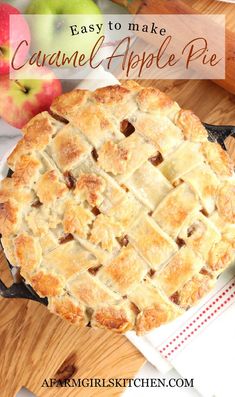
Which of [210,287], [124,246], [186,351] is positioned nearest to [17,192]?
[124,246]

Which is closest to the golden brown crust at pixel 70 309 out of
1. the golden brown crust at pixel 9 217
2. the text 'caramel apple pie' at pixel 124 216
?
the text 'caramel apple pie' at pixel 124 216

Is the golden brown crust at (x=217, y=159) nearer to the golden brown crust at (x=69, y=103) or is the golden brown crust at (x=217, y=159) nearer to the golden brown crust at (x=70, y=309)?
the golden brown crust at (x=69, y=103)

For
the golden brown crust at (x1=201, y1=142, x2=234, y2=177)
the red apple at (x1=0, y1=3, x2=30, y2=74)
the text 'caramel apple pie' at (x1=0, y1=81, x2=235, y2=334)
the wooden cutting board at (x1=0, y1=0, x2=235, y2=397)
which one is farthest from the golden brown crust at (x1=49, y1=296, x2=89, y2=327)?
the red apple at (x1=0, y1=3, x2=30, y2=74)

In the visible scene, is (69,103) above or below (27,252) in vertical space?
above

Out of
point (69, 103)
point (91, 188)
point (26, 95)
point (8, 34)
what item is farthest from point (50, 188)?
point (8, 34)

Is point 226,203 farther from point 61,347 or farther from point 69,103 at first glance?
point 61,347

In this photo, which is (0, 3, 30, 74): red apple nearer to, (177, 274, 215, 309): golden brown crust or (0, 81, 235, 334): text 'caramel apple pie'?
(0, 81, 235, 334): text 'caramel apple pie'
